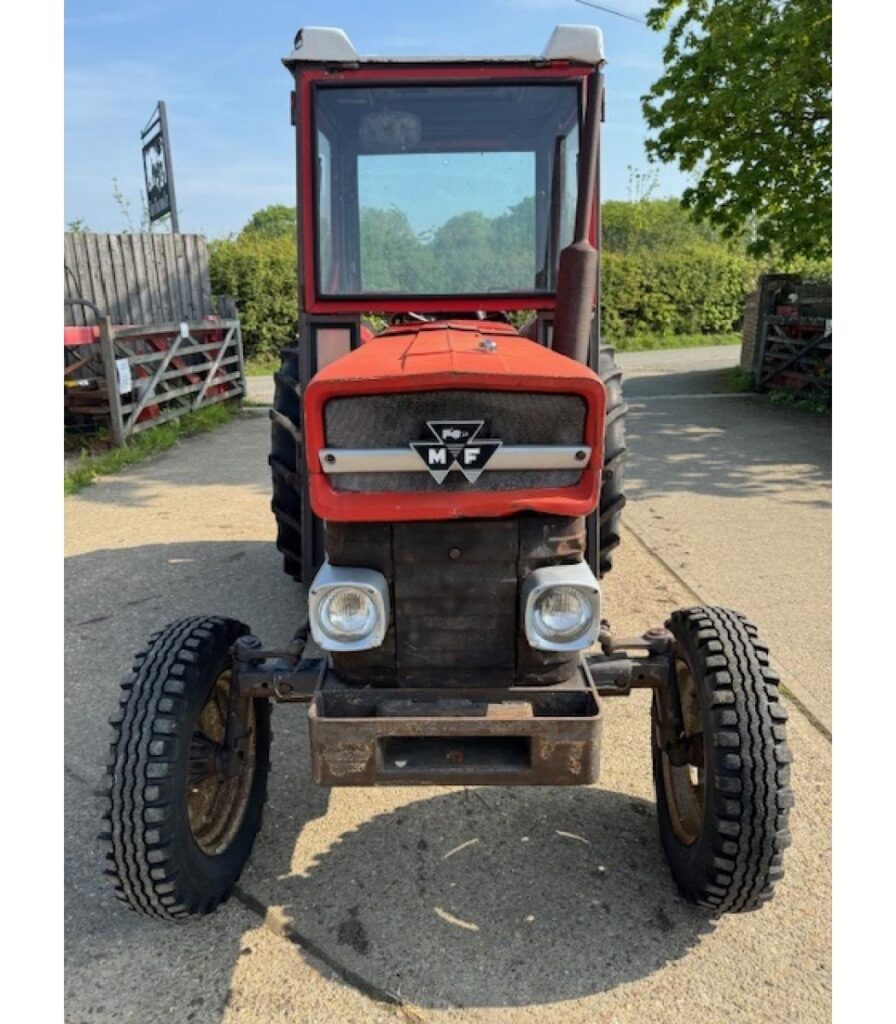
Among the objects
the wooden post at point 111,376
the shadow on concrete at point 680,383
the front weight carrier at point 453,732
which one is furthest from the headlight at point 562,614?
the shadow on concrete at point 680,383

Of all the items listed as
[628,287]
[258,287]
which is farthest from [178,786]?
[628,287]

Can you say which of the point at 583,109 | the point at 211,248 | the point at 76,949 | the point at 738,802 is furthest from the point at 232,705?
the point at 211,248

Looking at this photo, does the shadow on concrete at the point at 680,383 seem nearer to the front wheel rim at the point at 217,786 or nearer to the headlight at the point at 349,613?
the front wheel rim at the point at 217,786

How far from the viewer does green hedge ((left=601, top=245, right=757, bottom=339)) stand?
21953 millimetres

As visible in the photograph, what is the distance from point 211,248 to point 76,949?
18101mm

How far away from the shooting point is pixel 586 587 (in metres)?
2.25

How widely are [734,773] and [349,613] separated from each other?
3.52ft

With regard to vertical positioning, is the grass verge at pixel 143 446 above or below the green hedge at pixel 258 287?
below

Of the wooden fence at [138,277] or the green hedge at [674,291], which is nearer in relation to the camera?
the wooden fence at [138,277]

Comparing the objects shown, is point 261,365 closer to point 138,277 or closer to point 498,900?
point 138,277

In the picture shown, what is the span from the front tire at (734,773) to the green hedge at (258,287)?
53.4ft

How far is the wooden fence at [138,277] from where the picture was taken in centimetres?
1119

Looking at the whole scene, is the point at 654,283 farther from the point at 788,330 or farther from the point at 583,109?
the point at 583,109

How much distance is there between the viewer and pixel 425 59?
3.22 m
